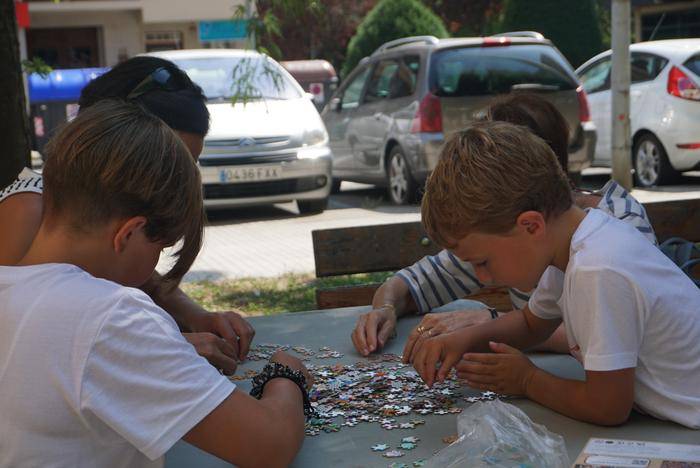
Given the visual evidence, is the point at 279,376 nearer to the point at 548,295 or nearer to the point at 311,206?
the point at 548,295

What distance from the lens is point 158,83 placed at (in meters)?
3.18

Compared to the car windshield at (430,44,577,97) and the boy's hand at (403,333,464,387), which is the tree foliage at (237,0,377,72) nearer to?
the car windshield at (430,44,577,97)

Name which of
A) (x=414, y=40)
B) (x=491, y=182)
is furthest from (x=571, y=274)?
(x=414, y=40)

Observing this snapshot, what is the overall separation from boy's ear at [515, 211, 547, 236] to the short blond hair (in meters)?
0.01

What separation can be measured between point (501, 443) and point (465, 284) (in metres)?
1.55

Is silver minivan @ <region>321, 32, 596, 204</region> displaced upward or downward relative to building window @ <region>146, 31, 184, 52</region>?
downward

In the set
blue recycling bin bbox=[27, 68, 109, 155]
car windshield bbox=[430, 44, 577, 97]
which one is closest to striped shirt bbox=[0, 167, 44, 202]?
car windshield bbox=[430, 44, 577, 97]

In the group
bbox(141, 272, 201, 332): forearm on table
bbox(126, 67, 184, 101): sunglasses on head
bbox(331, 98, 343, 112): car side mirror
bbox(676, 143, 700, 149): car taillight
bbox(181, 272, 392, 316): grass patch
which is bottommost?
bbox(181, 272, 392, 316): grass patch

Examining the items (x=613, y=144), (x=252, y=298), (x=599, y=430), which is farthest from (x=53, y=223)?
(x=613, y=144)

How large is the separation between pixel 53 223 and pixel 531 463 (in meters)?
1.05

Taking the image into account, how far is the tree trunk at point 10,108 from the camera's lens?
178 inches

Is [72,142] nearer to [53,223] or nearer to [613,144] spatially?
[53,223]

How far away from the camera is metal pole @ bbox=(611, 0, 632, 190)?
38.5 ft

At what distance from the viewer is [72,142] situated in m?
1.94
